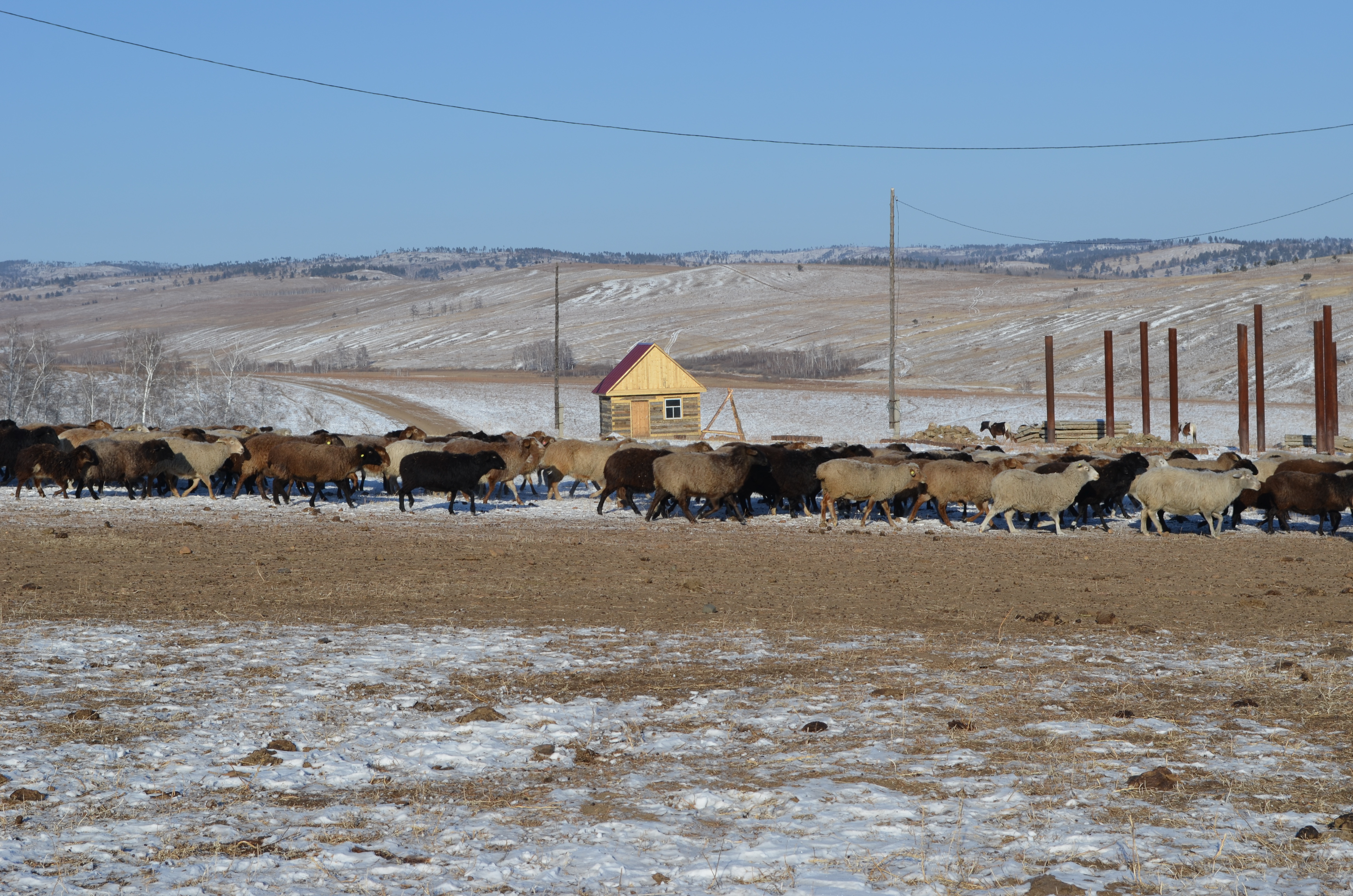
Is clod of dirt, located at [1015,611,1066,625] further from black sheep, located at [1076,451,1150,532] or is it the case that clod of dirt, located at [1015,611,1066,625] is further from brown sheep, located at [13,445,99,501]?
brown sheep, located at [13,445,99,501]

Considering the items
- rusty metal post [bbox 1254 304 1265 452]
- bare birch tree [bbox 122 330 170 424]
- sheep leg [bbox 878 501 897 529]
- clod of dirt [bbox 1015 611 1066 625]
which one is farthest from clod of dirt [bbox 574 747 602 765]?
bare birch tree [bbox 122 330 170 424]

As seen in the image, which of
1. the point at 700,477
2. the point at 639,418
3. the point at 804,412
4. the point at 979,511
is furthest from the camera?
the point at 804,412

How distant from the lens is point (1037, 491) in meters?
21.0

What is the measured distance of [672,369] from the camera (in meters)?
53.8

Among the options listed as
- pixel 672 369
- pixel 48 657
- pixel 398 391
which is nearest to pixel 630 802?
pixel 48 657

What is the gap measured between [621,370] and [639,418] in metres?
2.24

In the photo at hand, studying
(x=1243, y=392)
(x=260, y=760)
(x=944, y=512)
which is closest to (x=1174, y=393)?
(x=1243, y=392)

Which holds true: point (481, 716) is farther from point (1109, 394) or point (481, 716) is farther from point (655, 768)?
point (1109, 394)

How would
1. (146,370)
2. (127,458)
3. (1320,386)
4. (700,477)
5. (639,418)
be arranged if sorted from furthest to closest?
1. (146,370)
2. (639,418)
3. (1320,386)
4. (127,458)
5. (700,477)

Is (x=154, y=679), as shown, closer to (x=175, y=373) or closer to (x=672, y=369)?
(x=672, y=369)

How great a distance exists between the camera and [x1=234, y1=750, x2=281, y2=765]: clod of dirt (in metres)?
6.23

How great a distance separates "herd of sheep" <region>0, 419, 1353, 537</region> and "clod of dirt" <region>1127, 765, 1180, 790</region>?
603 inches

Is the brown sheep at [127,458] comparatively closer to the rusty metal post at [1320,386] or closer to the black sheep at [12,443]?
the black sheep at [12,443]

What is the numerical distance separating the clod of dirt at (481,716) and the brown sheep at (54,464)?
762 inches
